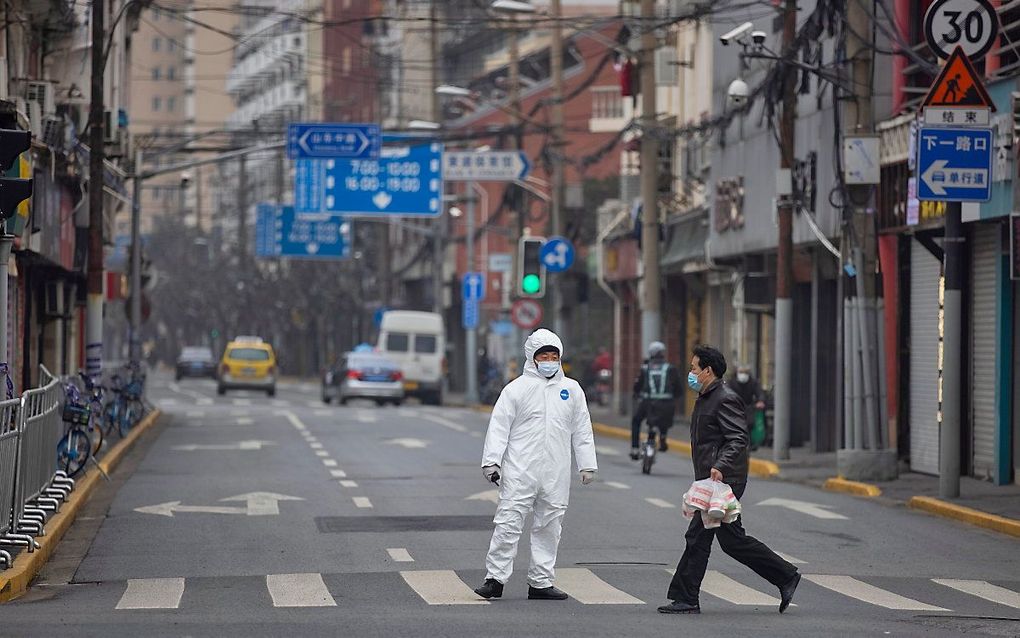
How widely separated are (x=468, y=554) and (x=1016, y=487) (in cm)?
993

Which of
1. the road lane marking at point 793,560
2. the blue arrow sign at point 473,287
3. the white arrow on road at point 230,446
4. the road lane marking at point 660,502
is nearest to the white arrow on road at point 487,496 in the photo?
the road lane marking at point 660,502

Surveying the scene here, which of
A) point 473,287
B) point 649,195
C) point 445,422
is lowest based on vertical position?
point 445,422

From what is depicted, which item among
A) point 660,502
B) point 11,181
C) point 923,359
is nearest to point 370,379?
point 923,359

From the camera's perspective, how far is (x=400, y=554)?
16219mm

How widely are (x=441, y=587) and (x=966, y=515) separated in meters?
8.14

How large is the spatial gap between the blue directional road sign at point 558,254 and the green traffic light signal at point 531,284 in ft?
8.06

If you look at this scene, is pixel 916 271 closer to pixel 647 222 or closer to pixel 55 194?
pixel 647 222

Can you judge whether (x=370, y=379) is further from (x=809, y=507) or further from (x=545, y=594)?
(x=545, y=594)

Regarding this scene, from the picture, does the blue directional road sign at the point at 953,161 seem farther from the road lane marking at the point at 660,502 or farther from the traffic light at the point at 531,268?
the traffic light at the point at 531,268

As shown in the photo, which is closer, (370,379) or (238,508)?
(238,508)

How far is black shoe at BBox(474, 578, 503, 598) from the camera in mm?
13172

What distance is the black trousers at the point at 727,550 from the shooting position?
41.3 ft

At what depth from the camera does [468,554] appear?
16.3 metres

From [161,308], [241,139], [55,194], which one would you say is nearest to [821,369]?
[55,194]
